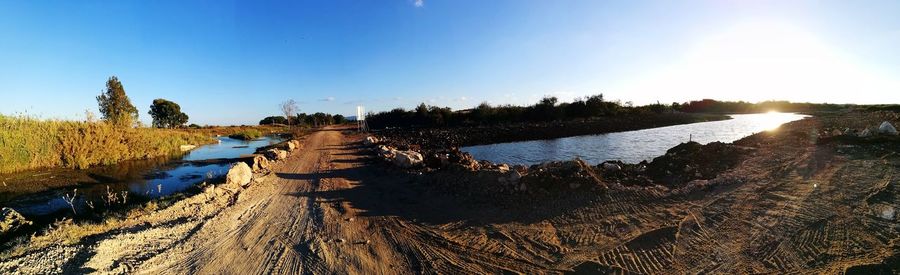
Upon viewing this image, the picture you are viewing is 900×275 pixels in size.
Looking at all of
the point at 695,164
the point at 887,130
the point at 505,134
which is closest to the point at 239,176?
the point at 695,164

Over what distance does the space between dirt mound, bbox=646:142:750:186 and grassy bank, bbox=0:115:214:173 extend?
25.9 metres

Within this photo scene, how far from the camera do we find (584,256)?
4.97 m

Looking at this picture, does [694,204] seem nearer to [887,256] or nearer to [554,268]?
[887,256]

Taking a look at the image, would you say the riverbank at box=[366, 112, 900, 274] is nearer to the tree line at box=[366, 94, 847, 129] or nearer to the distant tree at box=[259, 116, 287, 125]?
the tree line at box=[366, 94, 847, 129]

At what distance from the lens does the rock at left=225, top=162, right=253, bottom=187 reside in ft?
34.3

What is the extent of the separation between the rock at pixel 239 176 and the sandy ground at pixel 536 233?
1644 millimetres

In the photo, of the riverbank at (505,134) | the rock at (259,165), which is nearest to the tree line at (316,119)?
the riverbank at (505,134)

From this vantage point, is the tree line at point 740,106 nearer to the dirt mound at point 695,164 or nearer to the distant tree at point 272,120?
the dirt mound at point 695,164

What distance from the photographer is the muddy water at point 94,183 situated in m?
10.6

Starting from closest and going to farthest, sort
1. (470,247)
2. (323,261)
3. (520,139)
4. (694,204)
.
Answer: (323,261)
(470,247)
(694,204)
(520,139)

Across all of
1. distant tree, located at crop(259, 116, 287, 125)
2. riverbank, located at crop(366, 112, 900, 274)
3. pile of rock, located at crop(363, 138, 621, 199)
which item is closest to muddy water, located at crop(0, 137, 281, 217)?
pile of rock, located at crop(363, 138, 621, 199)

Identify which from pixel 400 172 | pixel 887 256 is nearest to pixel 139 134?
pixel 400 172

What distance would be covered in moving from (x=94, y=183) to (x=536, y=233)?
17293 mm

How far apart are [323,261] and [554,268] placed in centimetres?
324
